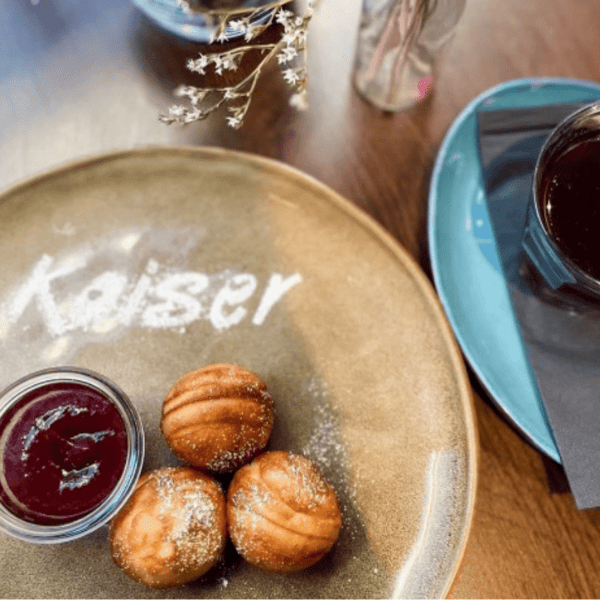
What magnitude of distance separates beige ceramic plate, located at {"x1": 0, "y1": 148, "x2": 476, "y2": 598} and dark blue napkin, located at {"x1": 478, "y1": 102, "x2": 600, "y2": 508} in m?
0.11

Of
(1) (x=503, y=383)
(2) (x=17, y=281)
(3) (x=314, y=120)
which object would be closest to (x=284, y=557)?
(1) (x=503, y=383)

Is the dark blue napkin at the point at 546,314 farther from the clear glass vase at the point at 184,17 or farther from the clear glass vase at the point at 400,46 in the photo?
the clear glass vase at the point at 184,17

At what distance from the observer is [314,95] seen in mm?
857

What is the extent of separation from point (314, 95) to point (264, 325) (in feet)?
1.14

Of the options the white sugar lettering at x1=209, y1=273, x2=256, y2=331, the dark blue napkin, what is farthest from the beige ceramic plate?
the dark blue napkin

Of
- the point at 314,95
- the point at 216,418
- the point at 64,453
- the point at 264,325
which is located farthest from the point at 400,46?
the point at 64,453

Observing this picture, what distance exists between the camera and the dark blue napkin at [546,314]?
0.68m

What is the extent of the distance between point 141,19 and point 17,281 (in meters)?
0.42

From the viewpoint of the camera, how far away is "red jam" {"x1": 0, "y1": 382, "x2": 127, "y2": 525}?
0.64 metres

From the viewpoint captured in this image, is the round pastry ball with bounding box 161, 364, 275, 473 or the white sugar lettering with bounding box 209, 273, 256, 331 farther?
the white sugar lettering with bounding box 209, 273, 256, 331

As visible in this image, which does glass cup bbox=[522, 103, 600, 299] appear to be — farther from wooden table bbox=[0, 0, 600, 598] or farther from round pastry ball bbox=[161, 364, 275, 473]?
round pastry ball bbox=[161, 364, 275, 473]

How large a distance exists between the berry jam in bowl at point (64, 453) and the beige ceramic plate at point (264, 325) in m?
0.04

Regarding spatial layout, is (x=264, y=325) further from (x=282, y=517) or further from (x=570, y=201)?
(x=570, y=201)

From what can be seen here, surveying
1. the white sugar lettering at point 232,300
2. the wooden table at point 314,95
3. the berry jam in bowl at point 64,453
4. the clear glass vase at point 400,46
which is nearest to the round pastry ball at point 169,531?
the berry jam in bowl at point 64,453
